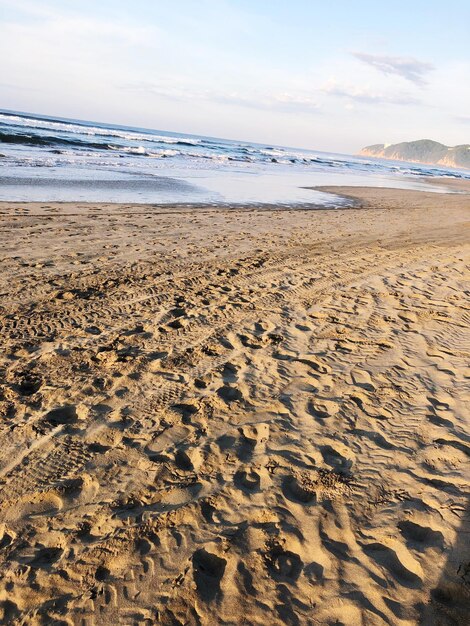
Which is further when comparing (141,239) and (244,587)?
(141,239)

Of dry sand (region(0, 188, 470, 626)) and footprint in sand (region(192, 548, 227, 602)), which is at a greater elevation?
dry sand (region(0, 188, 470, 626))

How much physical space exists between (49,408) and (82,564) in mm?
1399

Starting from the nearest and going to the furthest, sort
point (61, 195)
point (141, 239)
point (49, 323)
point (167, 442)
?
1. point (167, 442)
2. point (49, 323)
3. point (141, 239)
4. point (61, 195)

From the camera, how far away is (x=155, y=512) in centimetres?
239

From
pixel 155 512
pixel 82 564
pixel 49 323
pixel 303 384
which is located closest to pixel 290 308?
pixel 303 384

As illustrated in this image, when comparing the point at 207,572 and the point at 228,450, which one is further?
the point at 228,450

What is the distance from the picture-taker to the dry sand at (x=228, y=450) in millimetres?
2023

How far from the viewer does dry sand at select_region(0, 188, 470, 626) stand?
2.02 metres

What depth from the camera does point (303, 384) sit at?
148 inches

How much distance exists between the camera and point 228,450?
114 inches

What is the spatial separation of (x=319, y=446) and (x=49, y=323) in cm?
321

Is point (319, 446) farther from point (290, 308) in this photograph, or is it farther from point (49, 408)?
point (290, 308)

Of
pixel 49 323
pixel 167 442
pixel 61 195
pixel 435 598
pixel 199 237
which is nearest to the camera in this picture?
pixel 435 598

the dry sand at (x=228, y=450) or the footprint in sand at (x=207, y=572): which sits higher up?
the dry sand at (x=228, y=450)
